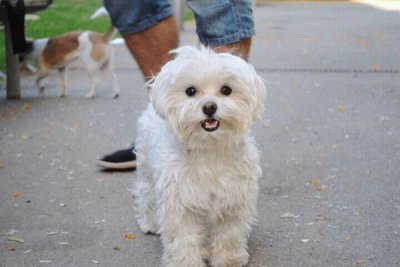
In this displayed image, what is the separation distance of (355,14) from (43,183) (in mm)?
14268

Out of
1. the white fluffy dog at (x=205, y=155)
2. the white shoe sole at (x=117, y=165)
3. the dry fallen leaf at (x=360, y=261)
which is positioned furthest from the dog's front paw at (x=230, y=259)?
the white shoe sole at (x=117, y=165)

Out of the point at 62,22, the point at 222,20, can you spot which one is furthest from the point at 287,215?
the point at 62,22

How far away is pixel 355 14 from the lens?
18.1 meters

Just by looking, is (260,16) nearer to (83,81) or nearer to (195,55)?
(83,81)

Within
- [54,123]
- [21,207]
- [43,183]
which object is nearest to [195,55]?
[21,207]

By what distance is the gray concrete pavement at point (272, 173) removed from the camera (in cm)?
377

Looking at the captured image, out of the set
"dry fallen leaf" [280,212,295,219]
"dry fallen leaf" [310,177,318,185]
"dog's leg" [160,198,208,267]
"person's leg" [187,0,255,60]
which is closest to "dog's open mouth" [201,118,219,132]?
"dog's leg" [160,198,208,267]

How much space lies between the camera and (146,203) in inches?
158

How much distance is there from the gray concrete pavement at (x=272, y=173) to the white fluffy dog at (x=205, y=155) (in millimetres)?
238

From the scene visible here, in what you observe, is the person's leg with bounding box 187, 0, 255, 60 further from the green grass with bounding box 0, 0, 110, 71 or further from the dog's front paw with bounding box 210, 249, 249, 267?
the green grass with bounding box 0, 0, 110, 71

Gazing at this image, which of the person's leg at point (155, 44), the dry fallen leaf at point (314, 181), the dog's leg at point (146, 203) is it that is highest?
the person's leg at point (155, 44)

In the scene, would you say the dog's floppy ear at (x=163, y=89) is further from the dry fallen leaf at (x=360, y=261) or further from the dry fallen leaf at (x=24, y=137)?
the dry fallen leaf at (x=24, y=137)

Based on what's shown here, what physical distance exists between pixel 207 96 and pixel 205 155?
32cm

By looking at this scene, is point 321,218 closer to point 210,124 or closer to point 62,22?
point 210,124
